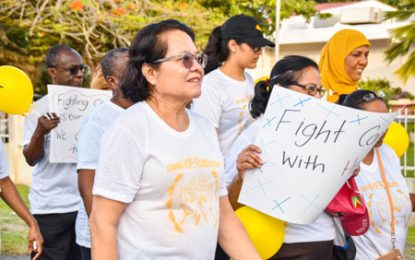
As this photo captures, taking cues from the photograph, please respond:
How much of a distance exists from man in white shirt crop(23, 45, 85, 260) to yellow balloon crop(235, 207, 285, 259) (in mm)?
2017

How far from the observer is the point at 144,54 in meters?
3.38

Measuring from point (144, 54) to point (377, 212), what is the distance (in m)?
1.82

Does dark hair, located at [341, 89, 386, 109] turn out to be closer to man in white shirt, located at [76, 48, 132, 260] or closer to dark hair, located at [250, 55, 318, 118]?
dark hair, located at [250, 55, 318, 118]

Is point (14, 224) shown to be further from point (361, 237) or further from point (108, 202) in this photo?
point (108, 202)

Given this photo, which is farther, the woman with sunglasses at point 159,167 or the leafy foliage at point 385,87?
the leafy foliage at point 385,87

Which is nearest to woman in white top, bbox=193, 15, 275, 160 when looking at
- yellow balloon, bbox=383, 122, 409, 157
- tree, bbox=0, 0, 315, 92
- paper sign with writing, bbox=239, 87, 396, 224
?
yellow balloon, bbox=383, 122, 409, 157

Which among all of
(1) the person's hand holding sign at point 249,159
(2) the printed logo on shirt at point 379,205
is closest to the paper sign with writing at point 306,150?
(1) the person's hand holding sign at point 249,159

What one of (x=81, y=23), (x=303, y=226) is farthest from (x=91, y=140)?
(x=81, y=23)

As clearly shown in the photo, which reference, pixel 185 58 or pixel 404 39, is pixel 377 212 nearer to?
pixel 185 58

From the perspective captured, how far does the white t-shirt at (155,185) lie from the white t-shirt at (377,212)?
1522mm

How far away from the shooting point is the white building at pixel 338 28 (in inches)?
1048

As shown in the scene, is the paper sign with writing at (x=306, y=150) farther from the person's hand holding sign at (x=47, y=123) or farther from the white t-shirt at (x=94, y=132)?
the person's hand holding sign at (x=47, y=123)

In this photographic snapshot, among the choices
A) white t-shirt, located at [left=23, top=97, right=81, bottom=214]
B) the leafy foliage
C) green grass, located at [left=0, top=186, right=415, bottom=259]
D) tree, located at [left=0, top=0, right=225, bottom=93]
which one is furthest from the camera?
the leafy foliage

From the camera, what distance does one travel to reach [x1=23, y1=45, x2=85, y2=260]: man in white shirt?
5789 mm
